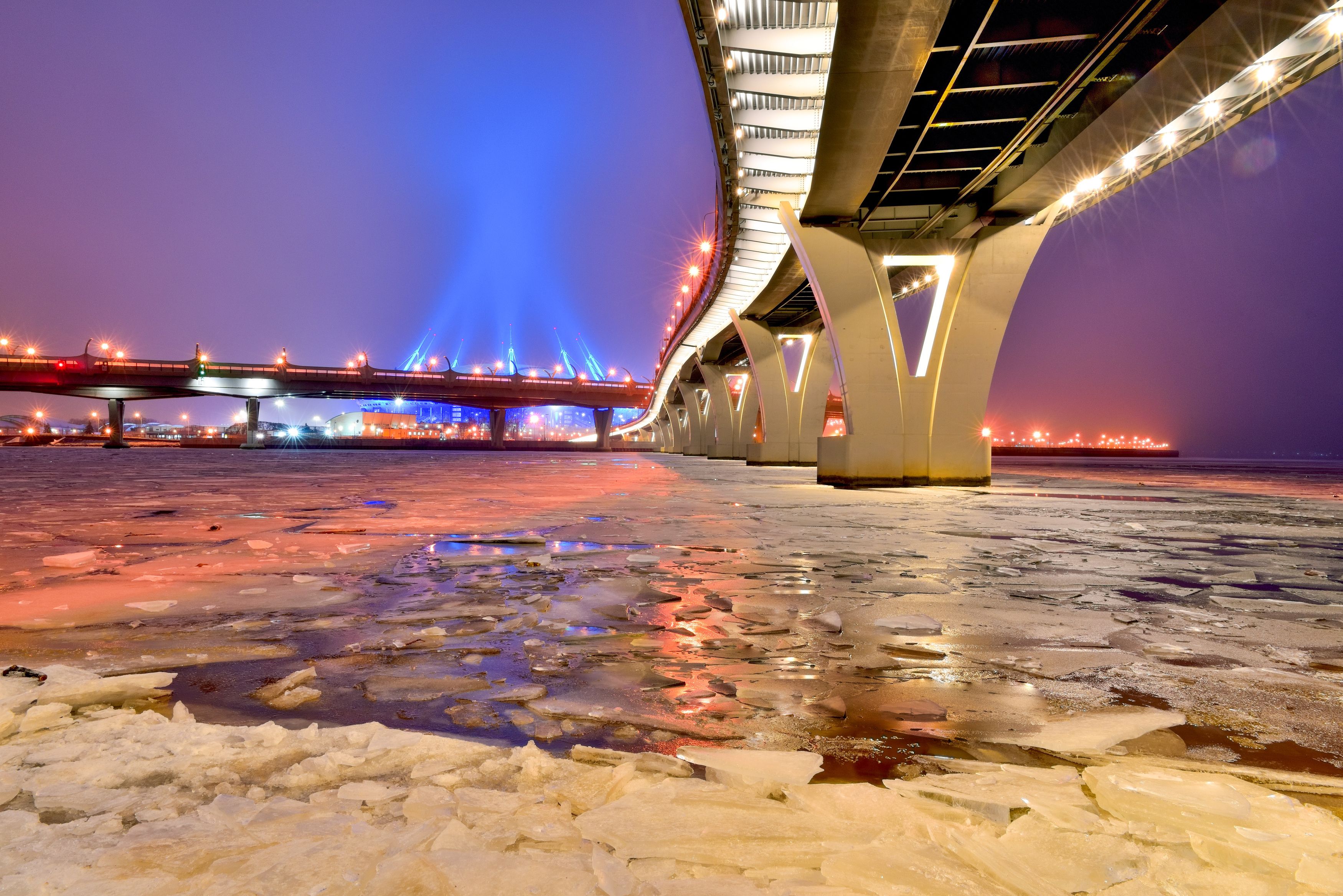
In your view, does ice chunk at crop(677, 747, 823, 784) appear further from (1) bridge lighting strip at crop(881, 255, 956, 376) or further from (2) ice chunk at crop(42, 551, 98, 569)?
(1) bridge lighting strip at crop(881, 255, 956, 376)

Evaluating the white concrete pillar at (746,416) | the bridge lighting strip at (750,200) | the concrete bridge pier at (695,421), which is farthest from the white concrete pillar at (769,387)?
the concrete bridge pier at (695,421)

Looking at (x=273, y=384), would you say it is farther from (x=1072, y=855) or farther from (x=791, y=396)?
(x=1072, y=855)

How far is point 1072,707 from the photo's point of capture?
2.77 metres

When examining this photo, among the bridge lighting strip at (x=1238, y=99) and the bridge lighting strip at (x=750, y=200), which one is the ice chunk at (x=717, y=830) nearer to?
the bridge lighting strip at (x=750, y=200)

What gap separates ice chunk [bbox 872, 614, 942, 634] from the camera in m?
3.96

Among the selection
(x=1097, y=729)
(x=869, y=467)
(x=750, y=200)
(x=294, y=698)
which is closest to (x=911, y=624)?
(x=1097, y=729)

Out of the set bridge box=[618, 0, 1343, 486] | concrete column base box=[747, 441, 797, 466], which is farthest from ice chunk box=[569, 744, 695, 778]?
concrete column base box=[747, 441, 797, 466]

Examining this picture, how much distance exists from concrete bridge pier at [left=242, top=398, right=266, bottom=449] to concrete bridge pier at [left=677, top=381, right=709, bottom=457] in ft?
181

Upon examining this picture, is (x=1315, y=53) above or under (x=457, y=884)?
above

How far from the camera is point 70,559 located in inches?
245

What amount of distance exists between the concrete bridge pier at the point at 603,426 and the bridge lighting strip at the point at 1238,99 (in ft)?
287

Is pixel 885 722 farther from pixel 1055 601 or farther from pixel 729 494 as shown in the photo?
pixel 729 494

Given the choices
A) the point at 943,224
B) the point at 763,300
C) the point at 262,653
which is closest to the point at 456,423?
the point at 763,300

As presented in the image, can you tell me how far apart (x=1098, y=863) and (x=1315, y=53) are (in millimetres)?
14898
